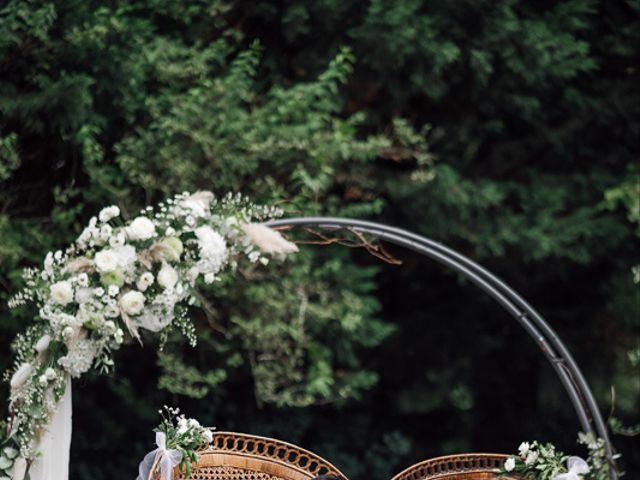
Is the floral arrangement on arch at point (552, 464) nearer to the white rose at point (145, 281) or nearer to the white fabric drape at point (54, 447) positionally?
the white rose at point (145, 281)

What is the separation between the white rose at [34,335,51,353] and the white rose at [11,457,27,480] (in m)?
0.44

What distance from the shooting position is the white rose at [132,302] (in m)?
3.05

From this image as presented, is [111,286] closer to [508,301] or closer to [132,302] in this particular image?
[132,302]

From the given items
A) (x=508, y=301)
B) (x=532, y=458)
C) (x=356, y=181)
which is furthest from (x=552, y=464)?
(x=356, y=181)

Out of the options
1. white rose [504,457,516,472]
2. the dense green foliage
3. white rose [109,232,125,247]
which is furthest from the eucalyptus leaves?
the dense green foliage

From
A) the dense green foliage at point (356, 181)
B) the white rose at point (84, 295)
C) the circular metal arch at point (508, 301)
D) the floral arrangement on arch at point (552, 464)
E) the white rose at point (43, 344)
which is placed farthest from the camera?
the dense green foliage at point (356, 181)

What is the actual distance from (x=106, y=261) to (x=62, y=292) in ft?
0.58

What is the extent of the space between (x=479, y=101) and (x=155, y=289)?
3430mm

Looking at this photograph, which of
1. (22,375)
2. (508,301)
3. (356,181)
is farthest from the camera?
(356,181)

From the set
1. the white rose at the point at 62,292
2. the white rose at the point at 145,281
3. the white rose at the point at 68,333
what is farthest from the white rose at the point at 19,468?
the white rose at the point at 145,281

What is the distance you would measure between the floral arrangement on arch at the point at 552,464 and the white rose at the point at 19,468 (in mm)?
1746

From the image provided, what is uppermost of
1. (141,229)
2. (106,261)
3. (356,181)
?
(356,181)

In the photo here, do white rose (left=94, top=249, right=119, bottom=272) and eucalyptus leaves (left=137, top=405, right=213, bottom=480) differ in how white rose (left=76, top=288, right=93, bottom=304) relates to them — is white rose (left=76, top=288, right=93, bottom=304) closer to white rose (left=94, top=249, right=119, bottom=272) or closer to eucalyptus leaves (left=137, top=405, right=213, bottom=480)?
white rose (left=94, top=249, right=119, bottom=272)

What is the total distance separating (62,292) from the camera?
9.95 feet
